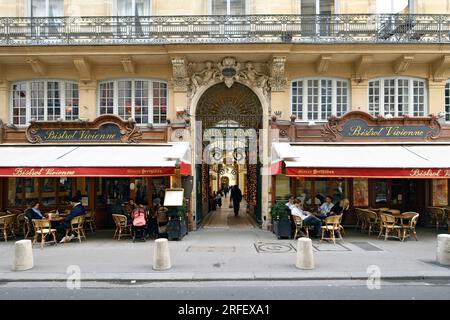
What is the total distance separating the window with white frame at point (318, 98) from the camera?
44.1 ft

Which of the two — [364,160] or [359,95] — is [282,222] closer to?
[364,160]

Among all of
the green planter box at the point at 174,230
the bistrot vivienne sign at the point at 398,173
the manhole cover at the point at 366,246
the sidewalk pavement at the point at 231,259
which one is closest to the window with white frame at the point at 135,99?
the green planter box at the point at 174,230

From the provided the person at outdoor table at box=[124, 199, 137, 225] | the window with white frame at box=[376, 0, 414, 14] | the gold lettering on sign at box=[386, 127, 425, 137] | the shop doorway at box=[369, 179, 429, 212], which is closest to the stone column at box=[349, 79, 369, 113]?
the gold lettering on sign at box=[386, 127, 425, 137]

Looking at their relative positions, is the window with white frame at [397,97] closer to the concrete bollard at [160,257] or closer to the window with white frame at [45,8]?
the concrete bollard at [160,257]

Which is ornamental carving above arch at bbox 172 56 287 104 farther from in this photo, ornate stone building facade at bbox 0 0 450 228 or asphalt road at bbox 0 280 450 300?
asphalt road at bbox 0 280 450 300

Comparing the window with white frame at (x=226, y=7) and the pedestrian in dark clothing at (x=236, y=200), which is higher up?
the window with white frame at (x=226, y=7)

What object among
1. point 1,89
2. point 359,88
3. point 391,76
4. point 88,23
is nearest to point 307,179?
point 359,88

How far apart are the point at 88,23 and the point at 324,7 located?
29.6 ft

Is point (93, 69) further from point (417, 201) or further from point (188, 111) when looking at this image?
point (417, 201)

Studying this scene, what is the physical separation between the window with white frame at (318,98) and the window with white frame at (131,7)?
648cm

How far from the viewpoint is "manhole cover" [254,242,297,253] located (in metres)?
9.69

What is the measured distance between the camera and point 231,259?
8672 millimetres

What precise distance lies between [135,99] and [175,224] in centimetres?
543

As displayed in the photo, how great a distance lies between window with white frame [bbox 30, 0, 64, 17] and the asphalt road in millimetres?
10790
